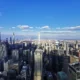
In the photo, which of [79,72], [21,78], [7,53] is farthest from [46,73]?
[79,72]

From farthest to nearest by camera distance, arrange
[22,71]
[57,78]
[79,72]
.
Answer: [22,71]
[57,78]
[79,72]

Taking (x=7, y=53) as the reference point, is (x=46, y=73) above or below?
below

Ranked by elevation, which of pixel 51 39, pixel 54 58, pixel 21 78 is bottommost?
pixel 21 78

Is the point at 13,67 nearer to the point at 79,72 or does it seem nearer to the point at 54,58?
the point at 54,58

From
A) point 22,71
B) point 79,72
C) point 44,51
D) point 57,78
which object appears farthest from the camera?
point 44,51

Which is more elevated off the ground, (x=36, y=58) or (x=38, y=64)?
(x=36, y=58)

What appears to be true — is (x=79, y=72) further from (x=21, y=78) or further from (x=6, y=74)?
(x=6, y=74)

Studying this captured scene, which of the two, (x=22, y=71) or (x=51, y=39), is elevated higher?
(x=51, y=39)

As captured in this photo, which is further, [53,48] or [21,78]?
[53,48]

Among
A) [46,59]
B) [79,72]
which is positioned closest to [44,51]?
[46,59]
